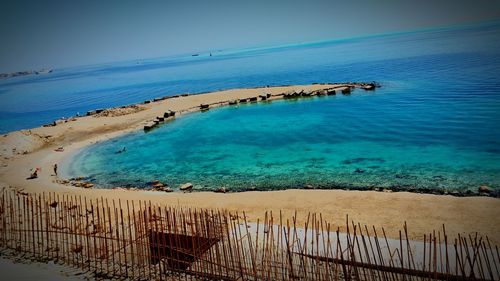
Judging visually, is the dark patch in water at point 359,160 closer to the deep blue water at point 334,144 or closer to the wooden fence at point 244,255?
the deep blue water at point 334,144

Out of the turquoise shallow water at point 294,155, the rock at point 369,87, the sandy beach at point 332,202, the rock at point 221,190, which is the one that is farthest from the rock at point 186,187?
the rock at point 369,87

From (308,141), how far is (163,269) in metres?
16.2

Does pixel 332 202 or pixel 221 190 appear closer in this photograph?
pixel 332 202

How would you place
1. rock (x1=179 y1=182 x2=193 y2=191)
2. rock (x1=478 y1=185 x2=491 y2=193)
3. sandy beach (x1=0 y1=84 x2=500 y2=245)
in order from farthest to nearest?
rock (x1=179 y1=182 x2=193 y2=191), rock (x1=478 y1=185 x2=491 y2=193), sandy beach (x1=0 y1=84 x2=500 y2=245)

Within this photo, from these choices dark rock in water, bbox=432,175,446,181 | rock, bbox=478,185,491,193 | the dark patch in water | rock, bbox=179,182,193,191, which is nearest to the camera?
rock, bbox=478,185,491,193

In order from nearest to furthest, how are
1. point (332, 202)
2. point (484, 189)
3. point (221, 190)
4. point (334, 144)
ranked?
1. point (332, 202)
2. point (484, 189)
3. point (221, 190)
4. point (334, 144)

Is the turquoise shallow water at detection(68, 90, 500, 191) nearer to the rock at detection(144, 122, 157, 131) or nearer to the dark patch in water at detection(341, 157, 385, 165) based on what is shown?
the dark patch in water at detection(341, 157, 385, 165)

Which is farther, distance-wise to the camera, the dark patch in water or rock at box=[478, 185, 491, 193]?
the dark patch in water

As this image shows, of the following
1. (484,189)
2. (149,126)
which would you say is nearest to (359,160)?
(484,189)

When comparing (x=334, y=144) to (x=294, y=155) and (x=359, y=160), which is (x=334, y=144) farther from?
(x=359, y=160)

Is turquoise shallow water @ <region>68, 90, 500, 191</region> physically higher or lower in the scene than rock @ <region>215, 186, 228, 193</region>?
higher

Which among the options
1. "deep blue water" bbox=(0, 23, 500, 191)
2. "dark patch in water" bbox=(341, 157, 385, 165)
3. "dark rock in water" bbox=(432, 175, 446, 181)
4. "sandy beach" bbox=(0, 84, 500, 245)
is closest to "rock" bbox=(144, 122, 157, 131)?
"deep blue water" bbox=(0, 23, 500, 191)

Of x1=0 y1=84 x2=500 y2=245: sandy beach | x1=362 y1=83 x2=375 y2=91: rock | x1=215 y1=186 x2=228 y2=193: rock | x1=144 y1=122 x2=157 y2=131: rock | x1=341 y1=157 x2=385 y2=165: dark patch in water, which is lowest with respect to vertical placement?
x1=215 y1=186 x2=228 y2=193: rock

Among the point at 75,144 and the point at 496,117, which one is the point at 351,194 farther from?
the point at 75,144
